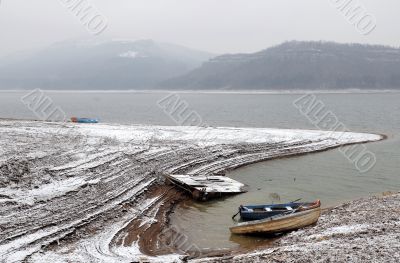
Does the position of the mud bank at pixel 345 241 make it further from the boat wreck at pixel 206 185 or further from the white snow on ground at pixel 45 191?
the white snow on ground at pixel 45 191

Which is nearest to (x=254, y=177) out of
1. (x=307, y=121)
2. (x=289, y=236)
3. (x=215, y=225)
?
(x=215, y=225)

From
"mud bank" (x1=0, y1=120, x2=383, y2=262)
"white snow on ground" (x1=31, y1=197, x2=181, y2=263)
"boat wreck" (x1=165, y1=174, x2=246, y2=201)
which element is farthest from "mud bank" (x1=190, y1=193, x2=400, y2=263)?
"boat wreck" (x1=165, y1=174, x2=246, y2=201)

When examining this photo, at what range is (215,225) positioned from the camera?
24453mm

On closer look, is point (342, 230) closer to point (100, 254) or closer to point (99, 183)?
point (100, 254)

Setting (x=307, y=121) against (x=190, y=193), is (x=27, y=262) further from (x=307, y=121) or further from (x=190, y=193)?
(x=307, y=121)

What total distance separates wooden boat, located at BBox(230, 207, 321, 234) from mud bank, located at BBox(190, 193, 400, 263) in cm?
54

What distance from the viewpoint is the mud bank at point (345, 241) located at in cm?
1588

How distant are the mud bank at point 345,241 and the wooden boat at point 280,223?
0.54 m

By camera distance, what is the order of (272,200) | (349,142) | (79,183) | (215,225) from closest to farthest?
(215,225), (79,183), (272,200), (349,142)

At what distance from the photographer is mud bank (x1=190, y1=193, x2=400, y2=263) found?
15.9m

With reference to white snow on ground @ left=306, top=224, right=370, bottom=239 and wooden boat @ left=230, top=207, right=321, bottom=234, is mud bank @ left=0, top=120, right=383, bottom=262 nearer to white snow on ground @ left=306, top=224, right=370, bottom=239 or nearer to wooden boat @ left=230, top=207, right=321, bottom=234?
wooden boat @ left=230, top=207, right=321, bottom=234

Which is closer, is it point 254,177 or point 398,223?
point 398,223

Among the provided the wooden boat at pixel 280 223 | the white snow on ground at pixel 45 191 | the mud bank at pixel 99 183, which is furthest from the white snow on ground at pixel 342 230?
the white snow on ground at pixel 45 191

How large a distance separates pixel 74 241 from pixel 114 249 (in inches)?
92.8
